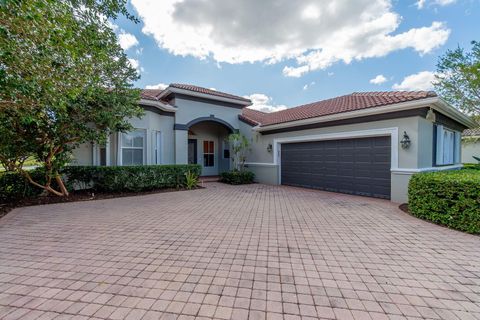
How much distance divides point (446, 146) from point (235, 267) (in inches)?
456

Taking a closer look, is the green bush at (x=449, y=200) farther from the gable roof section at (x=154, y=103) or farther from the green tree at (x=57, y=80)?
the gable roof section at (x=154, y=103)

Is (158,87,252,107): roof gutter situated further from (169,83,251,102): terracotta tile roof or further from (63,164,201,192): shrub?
(63,164,201,192): shrub

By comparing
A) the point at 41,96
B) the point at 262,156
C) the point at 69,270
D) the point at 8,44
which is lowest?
the point at 69,270

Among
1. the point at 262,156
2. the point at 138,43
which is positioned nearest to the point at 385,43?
the point at 262,156

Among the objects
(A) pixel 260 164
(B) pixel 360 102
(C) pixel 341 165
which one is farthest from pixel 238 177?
(B) pixel 360 102

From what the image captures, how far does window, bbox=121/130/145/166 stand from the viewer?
386 inches

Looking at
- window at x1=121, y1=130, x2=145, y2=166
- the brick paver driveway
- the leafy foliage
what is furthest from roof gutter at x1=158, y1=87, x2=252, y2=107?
the brick paver driveway

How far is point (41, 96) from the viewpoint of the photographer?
4.53 meters

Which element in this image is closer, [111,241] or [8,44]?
[8,44]

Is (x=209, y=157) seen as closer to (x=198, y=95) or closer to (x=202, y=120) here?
(x=202, y=120)

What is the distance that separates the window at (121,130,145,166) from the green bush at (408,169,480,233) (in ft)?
34.6

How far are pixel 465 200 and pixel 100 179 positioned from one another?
37.4 ft

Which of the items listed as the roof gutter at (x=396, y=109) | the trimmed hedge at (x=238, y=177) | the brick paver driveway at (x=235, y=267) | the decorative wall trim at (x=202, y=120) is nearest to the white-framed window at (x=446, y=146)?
the roof gutter at (x=396, y=109)

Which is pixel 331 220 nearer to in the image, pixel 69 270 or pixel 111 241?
pixel 111 241
